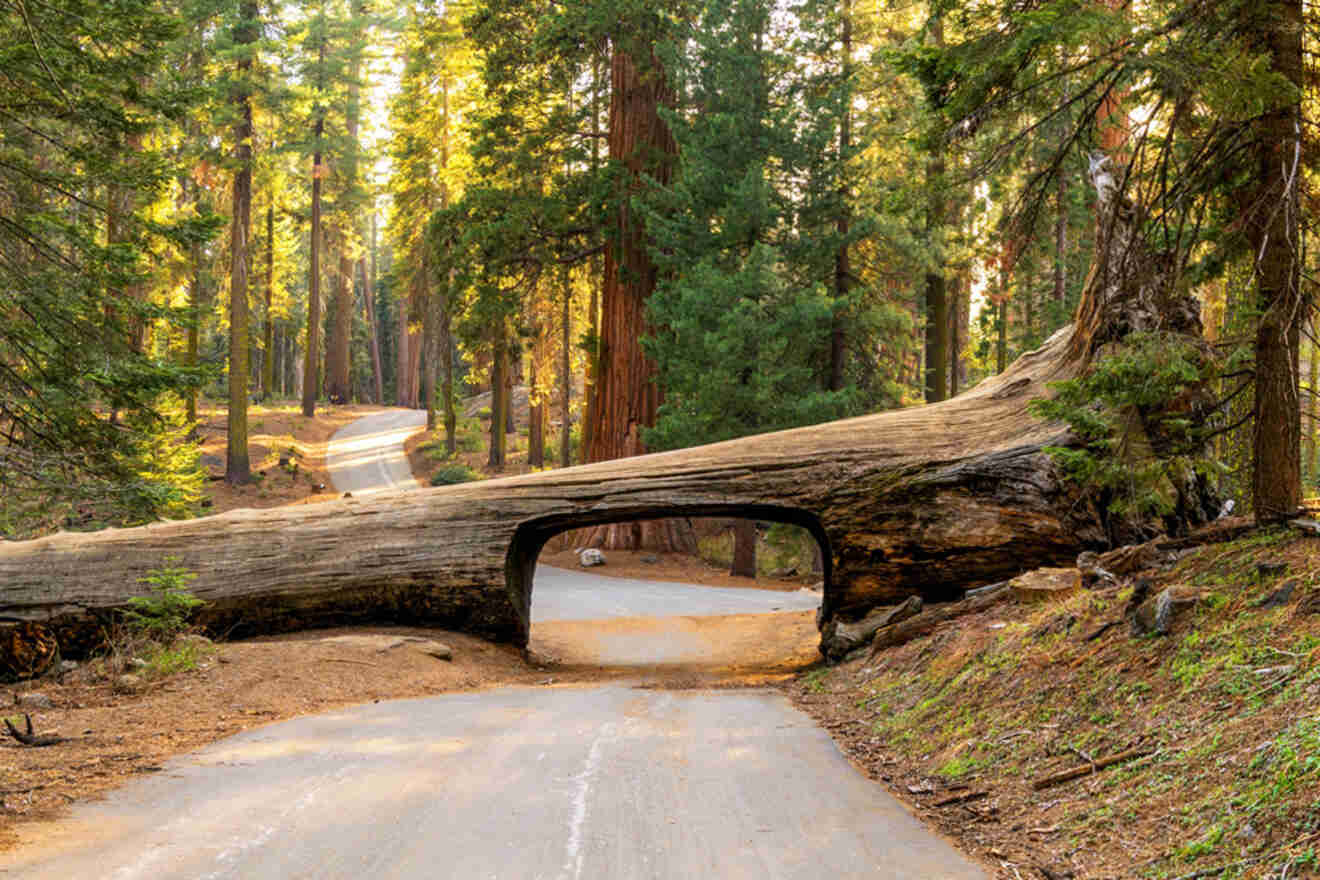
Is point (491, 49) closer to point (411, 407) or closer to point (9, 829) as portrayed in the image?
point (9, 829)

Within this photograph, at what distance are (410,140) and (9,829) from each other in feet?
116

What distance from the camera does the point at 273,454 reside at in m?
37.0

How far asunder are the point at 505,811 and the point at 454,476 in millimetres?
29077

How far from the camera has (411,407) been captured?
6662 centimetres

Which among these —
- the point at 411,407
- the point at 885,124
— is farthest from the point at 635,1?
the point at 411,407

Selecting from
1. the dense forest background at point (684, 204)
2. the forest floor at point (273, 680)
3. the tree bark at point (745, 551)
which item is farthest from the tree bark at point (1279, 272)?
the tree bark at point (745, 551)

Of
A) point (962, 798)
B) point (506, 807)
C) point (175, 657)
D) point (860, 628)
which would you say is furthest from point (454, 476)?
point (962, 798)

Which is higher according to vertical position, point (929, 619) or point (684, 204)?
point (684, 204)

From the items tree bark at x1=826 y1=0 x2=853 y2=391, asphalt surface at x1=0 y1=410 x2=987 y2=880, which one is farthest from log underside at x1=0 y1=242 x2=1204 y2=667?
tree bark at x1=826 y1=0 x2=853 y2=391

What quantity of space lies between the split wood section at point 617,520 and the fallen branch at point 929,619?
834mm

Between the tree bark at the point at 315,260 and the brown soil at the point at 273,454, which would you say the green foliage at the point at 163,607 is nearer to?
the brown soil at the point at 273,454

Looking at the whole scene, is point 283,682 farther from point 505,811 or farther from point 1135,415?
point 1135,415

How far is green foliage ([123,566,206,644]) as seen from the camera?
10.6 m

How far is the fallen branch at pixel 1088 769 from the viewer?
519cm
